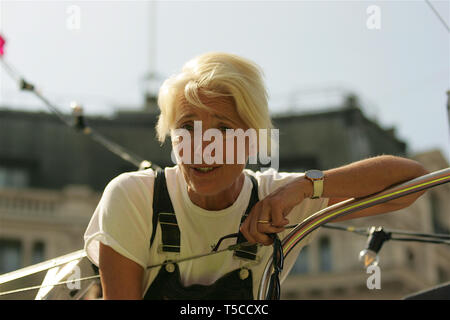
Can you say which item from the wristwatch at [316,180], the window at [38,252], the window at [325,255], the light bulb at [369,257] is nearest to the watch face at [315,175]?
the wristwatch at [316,180]

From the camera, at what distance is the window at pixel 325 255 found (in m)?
27.8

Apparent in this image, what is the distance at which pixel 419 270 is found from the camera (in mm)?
28781

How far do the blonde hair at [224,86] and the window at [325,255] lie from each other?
24.9 meters

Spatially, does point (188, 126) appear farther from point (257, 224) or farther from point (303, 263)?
point (303, 263)

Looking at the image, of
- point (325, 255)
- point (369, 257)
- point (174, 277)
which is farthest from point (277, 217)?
point (325, 255)

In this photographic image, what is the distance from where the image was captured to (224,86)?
322 centimetres

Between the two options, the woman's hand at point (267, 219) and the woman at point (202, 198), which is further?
the woman at point (202, 198)

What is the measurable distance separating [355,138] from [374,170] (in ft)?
86.3

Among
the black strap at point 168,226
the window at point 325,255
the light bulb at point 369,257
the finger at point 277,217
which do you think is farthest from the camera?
the window at point 325,255

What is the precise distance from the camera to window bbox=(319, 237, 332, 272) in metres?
27.8

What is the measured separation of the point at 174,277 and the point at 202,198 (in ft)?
1.17

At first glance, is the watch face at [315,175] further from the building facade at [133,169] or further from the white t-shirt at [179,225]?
the building facade at [133,169]
